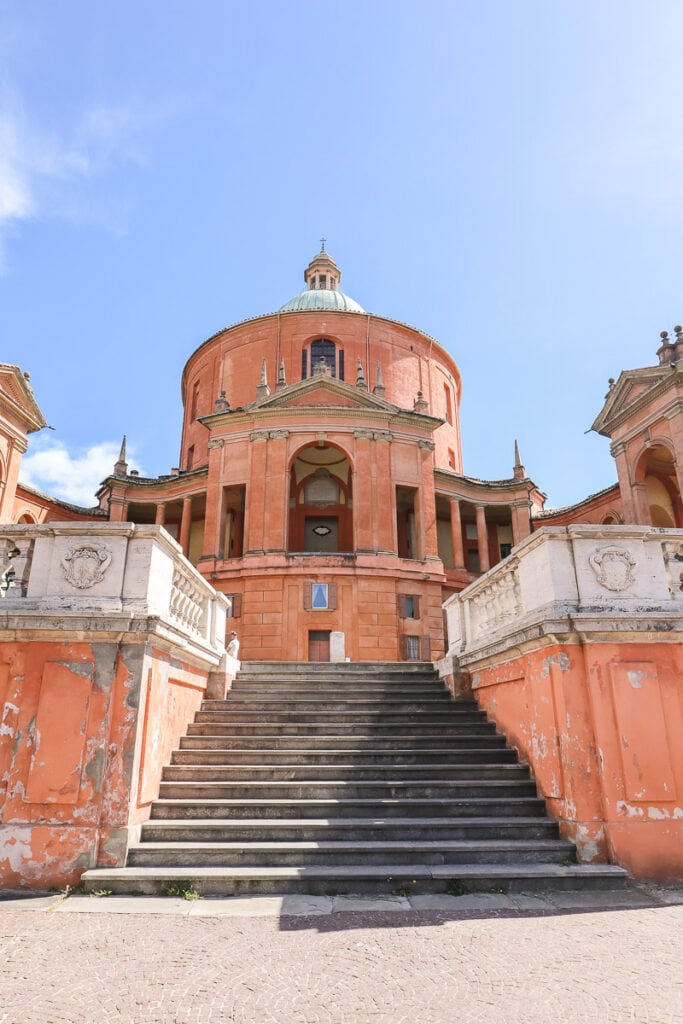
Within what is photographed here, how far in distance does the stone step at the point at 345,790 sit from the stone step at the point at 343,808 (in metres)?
0.18

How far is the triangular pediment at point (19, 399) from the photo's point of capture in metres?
19.7

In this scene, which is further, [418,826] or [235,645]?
[235,645]

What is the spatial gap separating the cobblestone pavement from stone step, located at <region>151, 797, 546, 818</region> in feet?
5.12

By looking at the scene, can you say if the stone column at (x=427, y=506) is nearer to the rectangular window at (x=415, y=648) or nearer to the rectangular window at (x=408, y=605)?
the rectangular window at (x=408, y=605)

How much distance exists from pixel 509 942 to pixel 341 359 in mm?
27577

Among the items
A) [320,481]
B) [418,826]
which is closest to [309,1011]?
[418,826]

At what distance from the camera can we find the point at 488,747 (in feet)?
30.0

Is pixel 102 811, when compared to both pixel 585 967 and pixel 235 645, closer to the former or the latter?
pixel 585 967

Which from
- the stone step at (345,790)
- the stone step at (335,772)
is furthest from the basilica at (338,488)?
the stone step at (345,790)

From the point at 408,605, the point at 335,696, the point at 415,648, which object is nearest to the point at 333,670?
the point at 335,696

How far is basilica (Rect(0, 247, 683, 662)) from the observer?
21281 millimetres

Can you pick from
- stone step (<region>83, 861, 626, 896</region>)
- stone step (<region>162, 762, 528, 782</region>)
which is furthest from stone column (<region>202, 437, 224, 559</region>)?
stone step (<region>83, 861, 626, 896</region>)

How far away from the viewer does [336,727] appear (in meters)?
9.61

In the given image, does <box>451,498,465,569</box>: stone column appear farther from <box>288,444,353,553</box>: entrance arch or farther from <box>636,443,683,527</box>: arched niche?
<box>636,443,683,527</box>: arched niche
